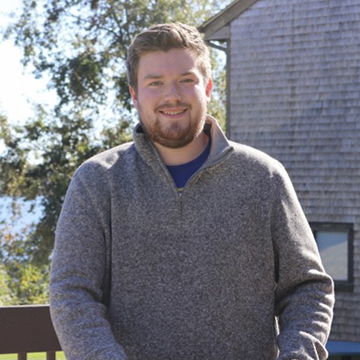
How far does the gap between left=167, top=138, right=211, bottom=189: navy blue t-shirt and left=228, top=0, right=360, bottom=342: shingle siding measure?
1096 cm

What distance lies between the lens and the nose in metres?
2.61

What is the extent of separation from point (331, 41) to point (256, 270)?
11.5 meters

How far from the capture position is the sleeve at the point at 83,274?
245 cm

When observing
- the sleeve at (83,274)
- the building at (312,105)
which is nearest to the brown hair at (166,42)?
the sleeve at (83,274)

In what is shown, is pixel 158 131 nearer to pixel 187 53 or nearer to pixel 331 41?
pixel 187 53

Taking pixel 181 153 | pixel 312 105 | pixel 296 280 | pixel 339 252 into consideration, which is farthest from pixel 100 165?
pixel 312 105

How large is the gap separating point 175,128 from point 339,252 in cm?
1114

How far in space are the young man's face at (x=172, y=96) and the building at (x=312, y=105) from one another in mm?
10676

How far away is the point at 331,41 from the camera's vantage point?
541 inches

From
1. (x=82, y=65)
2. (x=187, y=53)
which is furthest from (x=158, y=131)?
(x=82, y=65)

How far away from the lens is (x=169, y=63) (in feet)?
8.65

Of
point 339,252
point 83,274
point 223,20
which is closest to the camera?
point 83,274

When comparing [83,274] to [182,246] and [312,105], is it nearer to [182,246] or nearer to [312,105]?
[182,246]

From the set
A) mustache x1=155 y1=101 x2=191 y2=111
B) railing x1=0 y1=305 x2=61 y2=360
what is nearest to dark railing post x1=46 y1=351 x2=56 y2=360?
railing x1=0 y1=305 x2=61 y2=360
